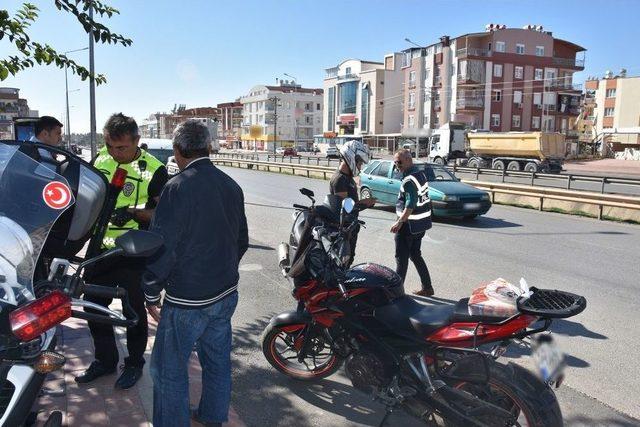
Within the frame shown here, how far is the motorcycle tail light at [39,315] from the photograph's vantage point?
1738mm

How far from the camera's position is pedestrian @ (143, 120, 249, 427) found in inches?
104

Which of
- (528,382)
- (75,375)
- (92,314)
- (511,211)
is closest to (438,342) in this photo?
(528,382)

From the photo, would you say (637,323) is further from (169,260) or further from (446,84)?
(446,84)

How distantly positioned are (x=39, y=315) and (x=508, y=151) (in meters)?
34.6

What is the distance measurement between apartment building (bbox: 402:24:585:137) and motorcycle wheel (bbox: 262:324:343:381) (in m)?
57.7

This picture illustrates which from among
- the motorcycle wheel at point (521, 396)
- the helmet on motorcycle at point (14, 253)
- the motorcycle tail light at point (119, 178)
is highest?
the motorcycle tail light at point (119, 178)

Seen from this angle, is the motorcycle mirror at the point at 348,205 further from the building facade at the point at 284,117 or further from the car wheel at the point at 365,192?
the building facade at the point at 284,117

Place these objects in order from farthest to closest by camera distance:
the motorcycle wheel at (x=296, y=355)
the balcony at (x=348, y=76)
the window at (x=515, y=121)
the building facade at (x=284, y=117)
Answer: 1. the building facade at (x=284, y=117)
2. the balcony at (x=348, y=76)
3. the window at (x=515, y=121)
4. the motorcycle wheel at (x=296, y=355)

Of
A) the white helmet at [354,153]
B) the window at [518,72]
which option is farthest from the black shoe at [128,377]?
the window at [518,72]

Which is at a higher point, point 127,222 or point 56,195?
point 56,195

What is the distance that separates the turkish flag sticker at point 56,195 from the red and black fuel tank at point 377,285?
5.67 ft

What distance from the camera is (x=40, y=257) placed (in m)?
2.23

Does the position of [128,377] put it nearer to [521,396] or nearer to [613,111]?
[521,396]

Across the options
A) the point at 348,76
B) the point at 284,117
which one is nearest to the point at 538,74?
the point at 348,76
